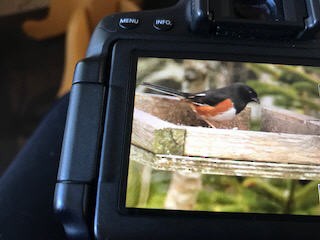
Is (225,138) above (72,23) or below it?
below

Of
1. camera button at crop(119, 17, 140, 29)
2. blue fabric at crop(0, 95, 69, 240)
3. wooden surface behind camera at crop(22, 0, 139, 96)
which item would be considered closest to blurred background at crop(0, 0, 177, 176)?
wooden surface behind camera at crop(22, 0, 139, 96)

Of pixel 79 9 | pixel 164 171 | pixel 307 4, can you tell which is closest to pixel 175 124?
pixel 164 171

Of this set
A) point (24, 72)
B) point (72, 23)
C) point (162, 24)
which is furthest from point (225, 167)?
point (24, 72)

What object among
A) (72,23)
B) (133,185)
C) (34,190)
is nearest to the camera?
(133,185)

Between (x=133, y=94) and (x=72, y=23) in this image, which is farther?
(x=72, y=23)

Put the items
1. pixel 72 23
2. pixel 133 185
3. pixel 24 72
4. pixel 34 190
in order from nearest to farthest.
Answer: pixel 133 185, pixel 34 190, pixel 72 23, pixel 24 72

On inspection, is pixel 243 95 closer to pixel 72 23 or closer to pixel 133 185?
pixel 133 185
